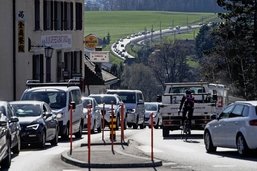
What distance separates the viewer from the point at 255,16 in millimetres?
63031

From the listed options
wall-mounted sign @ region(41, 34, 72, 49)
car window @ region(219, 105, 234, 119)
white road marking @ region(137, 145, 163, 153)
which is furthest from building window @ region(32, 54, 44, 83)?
car window @ region(219, 105, 234, 119)

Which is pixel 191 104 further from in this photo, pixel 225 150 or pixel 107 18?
pixel 107 18

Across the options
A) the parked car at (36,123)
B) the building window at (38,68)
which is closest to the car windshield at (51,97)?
the parked car at (36,123)

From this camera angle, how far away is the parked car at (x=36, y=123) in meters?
28.0

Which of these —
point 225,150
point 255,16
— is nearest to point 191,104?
point 225,150

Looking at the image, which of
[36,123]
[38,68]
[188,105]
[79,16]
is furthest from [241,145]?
[79,16]

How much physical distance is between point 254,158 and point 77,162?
5.28m

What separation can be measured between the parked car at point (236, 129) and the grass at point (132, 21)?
129 meters

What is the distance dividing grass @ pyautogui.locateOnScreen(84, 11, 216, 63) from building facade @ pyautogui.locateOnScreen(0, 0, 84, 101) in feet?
301

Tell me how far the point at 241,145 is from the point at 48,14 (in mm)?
35161

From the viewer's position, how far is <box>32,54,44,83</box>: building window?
54.5 m

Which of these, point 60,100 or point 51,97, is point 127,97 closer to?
point 51,97

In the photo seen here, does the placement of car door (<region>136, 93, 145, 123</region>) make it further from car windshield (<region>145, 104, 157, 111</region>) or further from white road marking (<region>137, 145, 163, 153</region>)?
white road marking (<region>137, 145, 163, 153</region>)

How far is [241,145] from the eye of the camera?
2472 centimetres
